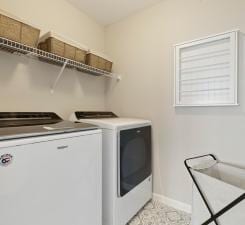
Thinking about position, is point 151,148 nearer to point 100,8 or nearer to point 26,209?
point 26,209

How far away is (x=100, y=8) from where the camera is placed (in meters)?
2.15

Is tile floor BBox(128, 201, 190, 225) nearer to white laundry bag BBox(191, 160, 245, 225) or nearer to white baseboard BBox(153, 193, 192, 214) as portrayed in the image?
white baseboard BBox(153, 193, 192, 214)

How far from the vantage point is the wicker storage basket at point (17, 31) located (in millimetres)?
1245

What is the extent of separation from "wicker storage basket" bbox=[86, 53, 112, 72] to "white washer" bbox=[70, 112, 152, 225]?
597 millimetres

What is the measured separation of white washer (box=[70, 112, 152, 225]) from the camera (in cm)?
154

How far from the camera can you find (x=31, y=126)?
4.09 ft

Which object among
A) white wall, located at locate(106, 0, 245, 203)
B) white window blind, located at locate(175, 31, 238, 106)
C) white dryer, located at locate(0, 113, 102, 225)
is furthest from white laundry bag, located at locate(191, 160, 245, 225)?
white dryer, located at locate(0, 113, 102, 225)

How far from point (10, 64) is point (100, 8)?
4.11 ft

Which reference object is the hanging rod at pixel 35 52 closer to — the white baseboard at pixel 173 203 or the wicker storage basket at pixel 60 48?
the wicker storage basket at pixel 60 48

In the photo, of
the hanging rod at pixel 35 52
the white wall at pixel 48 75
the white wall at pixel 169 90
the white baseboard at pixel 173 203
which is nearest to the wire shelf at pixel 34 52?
the hanging rod at pixel 35 52

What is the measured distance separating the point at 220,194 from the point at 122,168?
2.53 ft

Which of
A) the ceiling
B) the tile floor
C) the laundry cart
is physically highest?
the ceiling

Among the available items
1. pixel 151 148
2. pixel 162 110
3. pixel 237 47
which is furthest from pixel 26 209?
pixel 237 47

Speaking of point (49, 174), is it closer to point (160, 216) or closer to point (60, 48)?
point (60, 48)
